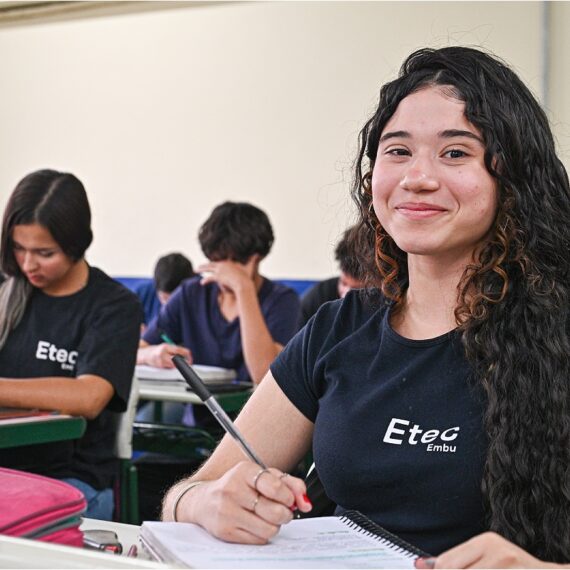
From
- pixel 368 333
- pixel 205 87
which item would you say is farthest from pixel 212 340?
pixel 205 87

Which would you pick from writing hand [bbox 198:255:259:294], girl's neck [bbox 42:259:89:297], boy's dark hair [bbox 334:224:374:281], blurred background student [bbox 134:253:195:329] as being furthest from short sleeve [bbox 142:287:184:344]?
boy's dark hair [bbox 334:224:374:281]

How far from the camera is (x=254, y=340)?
10.8ft

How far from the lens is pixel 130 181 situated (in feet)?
21.4

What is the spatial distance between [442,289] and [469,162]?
6.8 inches

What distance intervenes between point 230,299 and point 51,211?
1.30 m

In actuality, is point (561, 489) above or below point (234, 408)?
above

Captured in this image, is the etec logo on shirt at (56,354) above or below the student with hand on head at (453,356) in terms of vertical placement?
below

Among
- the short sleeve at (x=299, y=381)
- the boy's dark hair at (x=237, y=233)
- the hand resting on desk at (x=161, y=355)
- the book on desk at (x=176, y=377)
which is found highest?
the boy's dark hair at (x=237, y=233)

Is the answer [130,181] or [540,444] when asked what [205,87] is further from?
[540,444]

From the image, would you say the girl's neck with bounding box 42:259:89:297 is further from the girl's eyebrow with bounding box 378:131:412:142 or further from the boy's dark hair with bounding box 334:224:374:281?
the girl's eyebrow with bounding box 378:131:412:142

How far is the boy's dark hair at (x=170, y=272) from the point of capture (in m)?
5.17

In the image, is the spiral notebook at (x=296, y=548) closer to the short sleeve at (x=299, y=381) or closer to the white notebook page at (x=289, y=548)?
the white notebook page at (x=289, y=548)

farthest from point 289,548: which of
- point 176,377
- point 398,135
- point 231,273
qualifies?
point 231,273

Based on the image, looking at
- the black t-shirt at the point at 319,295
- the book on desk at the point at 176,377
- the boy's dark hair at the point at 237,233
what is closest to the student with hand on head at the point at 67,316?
the book on desk at the point at 176,377
